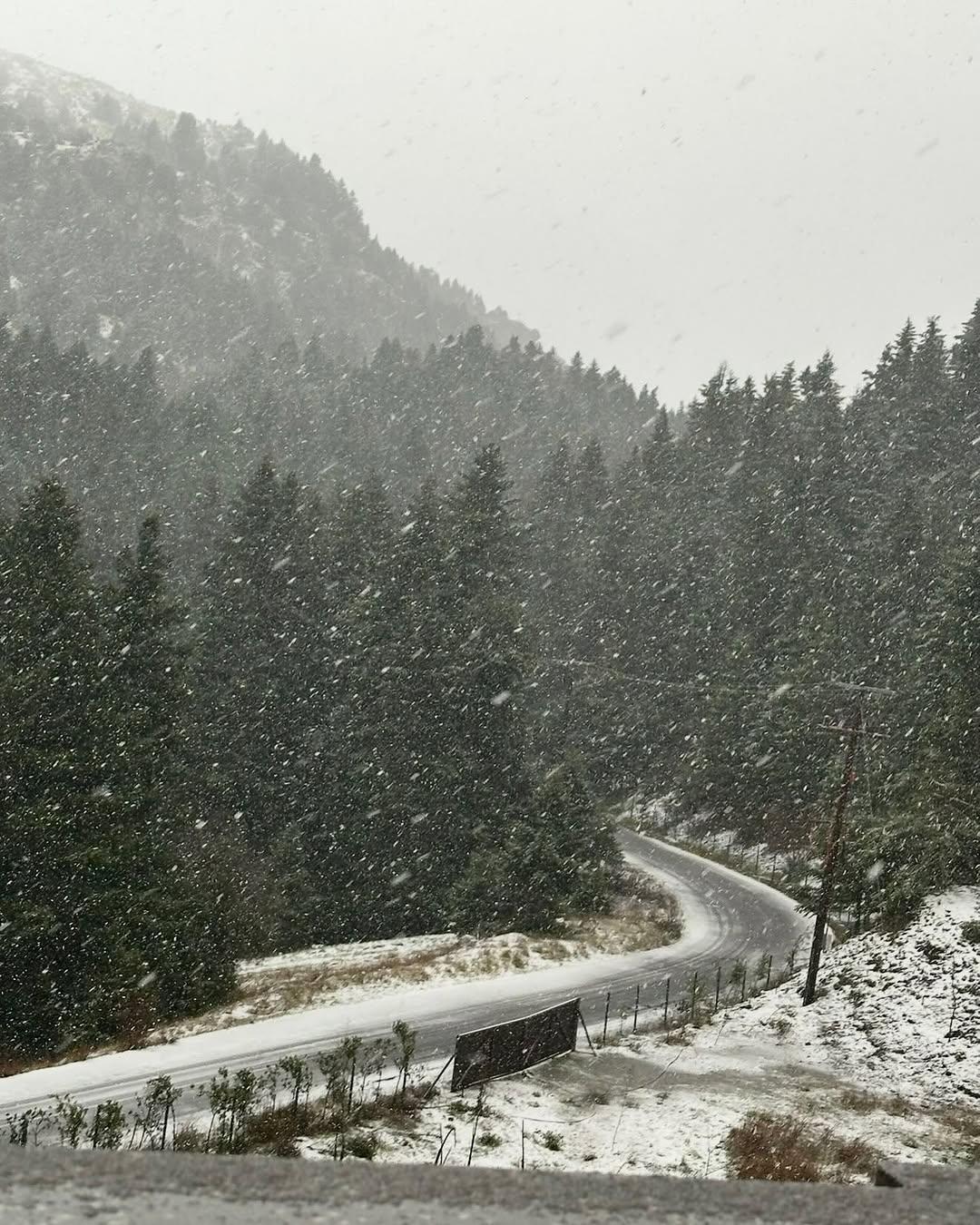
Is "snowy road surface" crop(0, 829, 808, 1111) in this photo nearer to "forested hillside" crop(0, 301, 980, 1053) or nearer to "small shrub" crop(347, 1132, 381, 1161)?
"forested hillside" crop(0, 301, 980, 1053)

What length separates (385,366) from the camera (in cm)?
12531

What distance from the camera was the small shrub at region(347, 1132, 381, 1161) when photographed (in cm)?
1391

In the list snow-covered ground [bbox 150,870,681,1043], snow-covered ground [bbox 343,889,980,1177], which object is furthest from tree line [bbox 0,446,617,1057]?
snow-covered ground [bbox 343,889,980,1177]

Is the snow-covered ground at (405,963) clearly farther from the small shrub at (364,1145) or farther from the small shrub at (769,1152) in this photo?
the small shrub at (769,1152)

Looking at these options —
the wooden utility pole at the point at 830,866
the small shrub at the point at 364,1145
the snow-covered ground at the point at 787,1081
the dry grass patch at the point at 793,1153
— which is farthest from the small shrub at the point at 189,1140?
the wooden utility pole at the point at 830,866

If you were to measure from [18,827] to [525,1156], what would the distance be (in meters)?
16.1

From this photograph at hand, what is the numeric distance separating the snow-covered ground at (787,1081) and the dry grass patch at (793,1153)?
32cm

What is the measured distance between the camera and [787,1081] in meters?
20.4

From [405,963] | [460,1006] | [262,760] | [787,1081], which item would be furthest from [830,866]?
[262,760]

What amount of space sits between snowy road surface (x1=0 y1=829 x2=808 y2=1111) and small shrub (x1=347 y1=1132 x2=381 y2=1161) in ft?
12.6

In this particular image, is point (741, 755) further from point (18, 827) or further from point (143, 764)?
point (18, 827)

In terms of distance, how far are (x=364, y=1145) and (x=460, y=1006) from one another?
410 inches

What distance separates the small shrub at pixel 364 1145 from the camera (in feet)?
45.6

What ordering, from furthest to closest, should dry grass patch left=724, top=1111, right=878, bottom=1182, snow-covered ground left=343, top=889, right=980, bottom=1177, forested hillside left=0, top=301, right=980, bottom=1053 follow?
forested hillside left=0, top=301, right=980, bottom=1053
snow-covered ground left=343, top=889, right=980, bottom=1177
dry grass patch left=724, top=1111, right=878, bottom=1182
